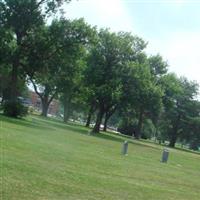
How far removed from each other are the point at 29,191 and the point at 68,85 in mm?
65638

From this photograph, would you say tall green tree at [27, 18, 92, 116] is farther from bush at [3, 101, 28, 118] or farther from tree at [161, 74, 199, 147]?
tree at [161, 74, 199, 147]

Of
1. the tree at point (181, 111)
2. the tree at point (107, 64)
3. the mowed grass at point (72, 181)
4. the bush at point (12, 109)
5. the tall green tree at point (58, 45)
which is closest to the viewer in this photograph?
the mowed grass at point (72, 181)

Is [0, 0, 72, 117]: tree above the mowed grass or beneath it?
above

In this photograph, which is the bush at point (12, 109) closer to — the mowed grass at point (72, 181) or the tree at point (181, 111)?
the mowed grass at point (72, 181)

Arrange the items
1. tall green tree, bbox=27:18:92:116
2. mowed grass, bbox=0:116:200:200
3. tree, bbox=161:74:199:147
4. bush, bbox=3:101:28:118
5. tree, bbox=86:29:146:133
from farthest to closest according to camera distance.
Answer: tree, bbox=161:74:199:147 → tree, bbox=86:29:146:133 → tall green tree, bbox=27:18:92:116 → bush, bbox=3:101:28:118 → mowed grass, bbox=0:116:200:200

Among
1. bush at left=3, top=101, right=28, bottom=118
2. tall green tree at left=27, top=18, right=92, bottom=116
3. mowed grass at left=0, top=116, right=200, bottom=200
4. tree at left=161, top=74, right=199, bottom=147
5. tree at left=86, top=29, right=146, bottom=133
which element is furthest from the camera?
tree at left=161, top=74, right=199, bottom=147

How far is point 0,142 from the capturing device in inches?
711

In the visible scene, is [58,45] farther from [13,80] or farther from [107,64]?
[107,64]

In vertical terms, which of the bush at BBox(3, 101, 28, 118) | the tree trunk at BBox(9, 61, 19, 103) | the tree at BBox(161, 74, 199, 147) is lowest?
the bush at BBox(3, 101, 28, 118)

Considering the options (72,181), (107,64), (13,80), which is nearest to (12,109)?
(13,80)

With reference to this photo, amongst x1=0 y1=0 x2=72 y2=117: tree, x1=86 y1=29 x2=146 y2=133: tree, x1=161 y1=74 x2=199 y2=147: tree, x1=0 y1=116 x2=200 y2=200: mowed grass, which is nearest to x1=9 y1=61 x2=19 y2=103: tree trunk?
x1=0 y1=0 x2=72 y2=117: tree

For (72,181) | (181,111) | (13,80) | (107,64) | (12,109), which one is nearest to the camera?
(72,181)

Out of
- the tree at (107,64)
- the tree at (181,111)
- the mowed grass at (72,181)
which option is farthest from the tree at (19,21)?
the tree at (181,111)

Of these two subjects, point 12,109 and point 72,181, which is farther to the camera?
point 12,109
